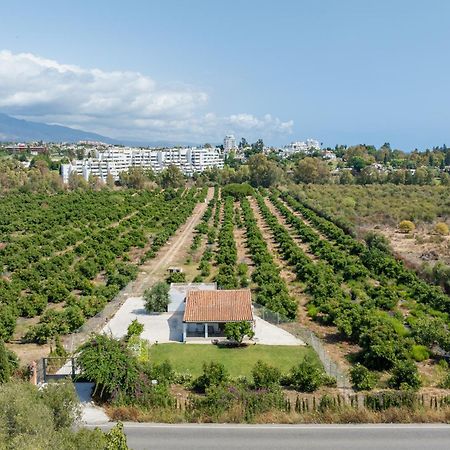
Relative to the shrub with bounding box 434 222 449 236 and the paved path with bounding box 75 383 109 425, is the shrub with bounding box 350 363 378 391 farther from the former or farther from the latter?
the shrub with bounding box 434 222 449 236

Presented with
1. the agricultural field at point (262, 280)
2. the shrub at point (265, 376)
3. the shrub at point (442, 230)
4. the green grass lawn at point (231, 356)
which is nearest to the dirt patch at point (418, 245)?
the shrub at point (442, 230)

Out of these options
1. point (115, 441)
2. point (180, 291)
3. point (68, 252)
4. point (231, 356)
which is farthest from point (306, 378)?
point (68, 252)

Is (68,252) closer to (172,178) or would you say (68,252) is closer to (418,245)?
(418,245)

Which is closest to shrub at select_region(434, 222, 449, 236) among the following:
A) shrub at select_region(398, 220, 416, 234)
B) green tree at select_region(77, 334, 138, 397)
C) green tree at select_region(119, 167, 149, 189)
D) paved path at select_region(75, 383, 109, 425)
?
shrub at select_region(398, 220, 416, 234)

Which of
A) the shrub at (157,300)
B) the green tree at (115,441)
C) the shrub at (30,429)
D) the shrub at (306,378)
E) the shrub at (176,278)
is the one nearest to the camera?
the shrub at (30,429)

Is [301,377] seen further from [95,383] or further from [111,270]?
[111,270]

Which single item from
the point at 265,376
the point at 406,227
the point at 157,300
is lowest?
the point at 157,300

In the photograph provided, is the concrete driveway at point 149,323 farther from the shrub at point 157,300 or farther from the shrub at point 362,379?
the shrub at point 362,379
